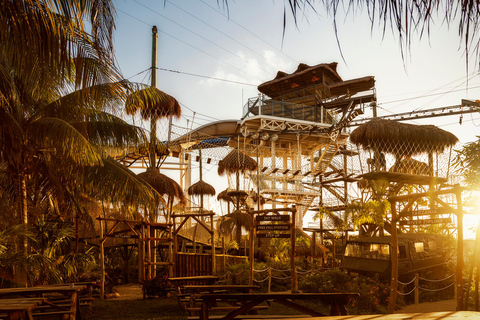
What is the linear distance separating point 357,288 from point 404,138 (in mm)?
6884

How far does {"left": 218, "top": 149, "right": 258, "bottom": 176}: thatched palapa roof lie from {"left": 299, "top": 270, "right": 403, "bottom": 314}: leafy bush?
1397 centimetres

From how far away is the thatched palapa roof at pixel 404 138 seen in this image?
682 inches

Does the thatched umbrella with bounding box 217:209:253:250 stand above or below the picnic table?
above

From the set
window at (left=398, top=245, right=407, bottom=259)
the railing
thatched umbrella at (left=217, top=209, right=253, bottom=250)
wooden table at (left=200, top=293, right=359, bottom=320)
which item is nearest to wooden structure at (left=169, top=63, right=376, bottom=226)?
the railing

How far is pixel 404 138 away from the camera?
17.3 metres

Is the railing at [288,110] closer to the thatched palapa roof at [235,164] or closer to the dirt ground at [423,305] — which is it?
the thatched palapa roof at [235,164]

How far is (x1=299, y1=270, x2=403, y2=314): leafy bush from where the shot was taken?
1247 cm

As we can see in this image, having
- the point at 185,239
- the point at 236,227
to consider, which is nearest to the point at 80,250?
the point at 185,239

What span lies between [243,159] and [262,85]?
14.9 metres

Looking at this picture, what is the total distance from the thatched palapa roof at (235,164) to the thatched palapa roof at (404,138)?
11229 mm

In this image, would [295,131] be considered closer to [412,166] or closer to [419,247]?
[412,166]

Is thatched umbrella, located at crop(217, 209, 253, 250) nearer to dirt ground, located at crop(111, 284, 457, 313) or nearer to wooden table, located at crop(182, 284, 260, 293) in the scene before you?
dirt ground, located at crop(111, 284, 457, 313)

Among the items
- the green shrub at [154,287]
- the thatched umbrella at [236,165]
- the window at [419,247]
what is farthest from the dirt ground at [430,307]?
the thatched umbrella at [236,165]

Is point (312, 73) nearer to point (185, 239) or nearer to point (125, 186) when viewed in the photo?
point (185, 239)
